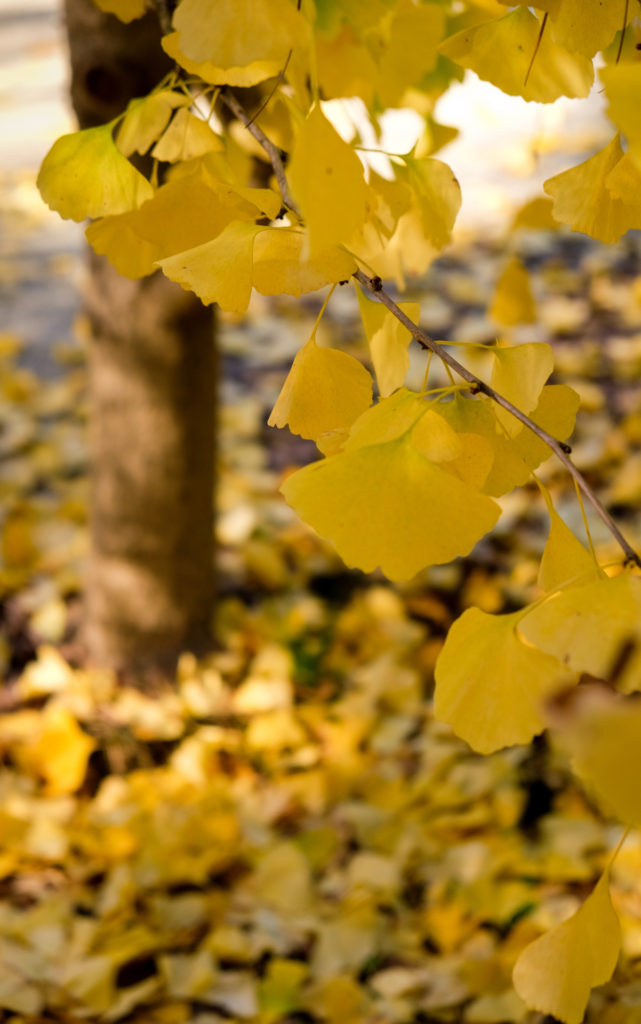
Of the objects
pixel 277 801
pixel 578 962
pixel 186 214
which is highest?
pixel 186 214

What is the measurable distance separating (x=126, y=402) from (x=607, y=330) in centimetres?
161

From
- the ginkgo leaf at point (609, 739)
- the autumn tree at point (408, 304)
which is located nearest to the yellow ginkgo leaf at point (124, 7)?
the autumn tree at point (408, 304)

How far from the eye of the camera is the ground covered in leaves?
3.59 ft

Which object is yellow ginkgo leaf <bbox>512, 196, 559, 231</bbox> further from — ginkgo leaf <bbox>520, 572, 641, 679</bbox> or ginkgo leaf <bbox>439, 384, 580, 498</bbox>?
ginkgo leaf <bbox>520, 572, 641, 679</bbox>

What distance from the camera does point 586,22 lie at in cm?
52

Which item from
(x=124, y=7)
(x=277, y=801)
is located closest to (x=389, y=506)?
(x=124, y=7)

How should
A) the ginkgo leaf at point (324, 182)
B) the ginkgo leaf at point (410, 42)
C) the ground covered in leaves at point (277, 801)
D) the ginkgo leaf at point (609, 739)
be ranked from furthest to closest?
the ground covered in leaves at point (277, 801) → the ginkgo leaf at point (410, 42) → the ginkgo leaf at point (324, 182) → the ginkgo leaf at point (609, 739)

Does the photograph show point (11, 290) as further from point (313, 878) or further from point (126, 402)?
point (313, 878)

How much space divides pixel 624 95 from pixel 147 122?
14.2 inches

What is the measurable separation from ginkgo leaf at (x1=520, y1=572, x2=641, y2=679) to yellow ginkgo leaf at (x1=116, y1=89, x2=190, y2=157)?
40 cm

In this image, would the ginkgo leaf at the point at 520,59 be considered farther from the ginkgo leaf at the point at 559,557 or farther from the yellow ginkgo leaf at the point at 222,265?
the ginkgo leaf at the point at 559,557

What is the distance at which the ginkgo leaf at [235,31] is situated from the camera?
1.43 feet

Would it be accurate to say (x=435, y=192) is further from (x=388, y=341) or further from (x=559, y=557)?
(x=559, y=557)

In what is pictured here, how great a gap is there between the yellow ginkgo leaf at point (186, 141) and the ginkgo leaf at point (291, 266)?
14 centimetres
